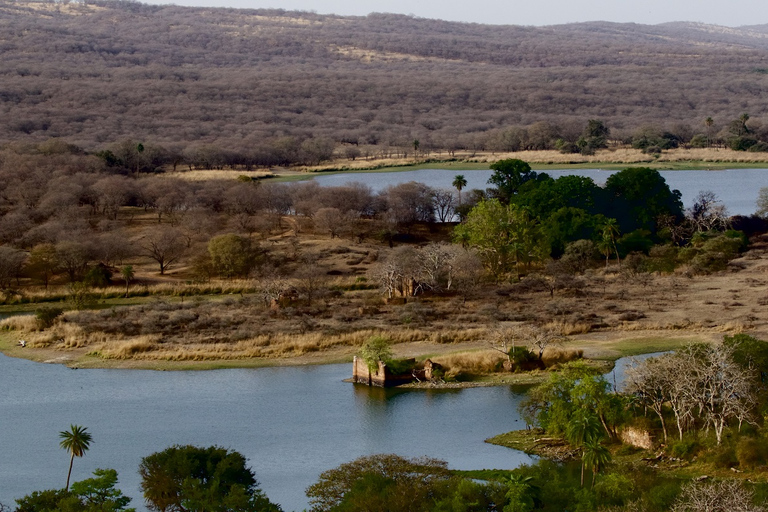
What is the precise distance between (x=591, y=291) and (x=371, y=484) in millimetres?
38493

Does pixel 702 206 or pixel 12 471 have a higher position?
pixel 702 206

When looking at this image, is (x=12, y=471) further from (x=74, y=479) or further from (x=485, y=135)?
(x=485, y=135)

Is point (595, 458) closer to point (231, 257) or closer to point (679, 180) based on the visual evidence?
point (231, 257)

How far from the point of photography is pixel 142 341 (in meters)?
53.8

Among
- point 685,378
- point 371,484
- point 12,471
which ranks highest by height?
point 685,378

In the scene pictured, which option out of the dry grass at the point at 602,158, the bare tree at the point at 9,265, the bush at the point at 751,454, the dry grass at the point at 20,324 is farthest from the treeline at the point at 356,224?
the dry grass at the point at 602,158

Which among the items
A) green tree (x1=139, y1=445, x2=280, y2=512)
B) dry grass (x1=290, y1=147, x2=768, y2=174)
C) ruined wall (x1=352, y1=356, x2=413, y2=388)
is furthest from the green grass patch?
dry grass (x1=290, y1=147, x2=768, y2=174)

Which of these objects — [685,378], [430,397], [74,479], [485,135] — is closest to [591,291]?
[430,397]

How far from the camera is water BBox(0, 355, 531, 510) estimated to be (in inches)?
1433

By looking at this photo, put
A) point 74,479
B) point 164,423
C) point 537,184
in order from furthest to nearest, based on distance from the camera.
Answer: point 537,184 → point 164,423 → point 74,479

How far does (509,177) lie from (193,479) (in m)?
60.0

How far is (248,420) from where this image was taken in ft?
139

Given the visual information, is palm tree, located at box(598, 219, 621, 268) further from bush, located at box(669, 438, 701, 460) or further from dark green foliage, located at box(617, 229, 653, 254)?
bush, located at box(669, 438, 701, 460)

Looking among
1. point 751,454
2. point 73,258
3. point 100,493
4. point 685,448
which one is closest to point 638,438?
point 685,448
